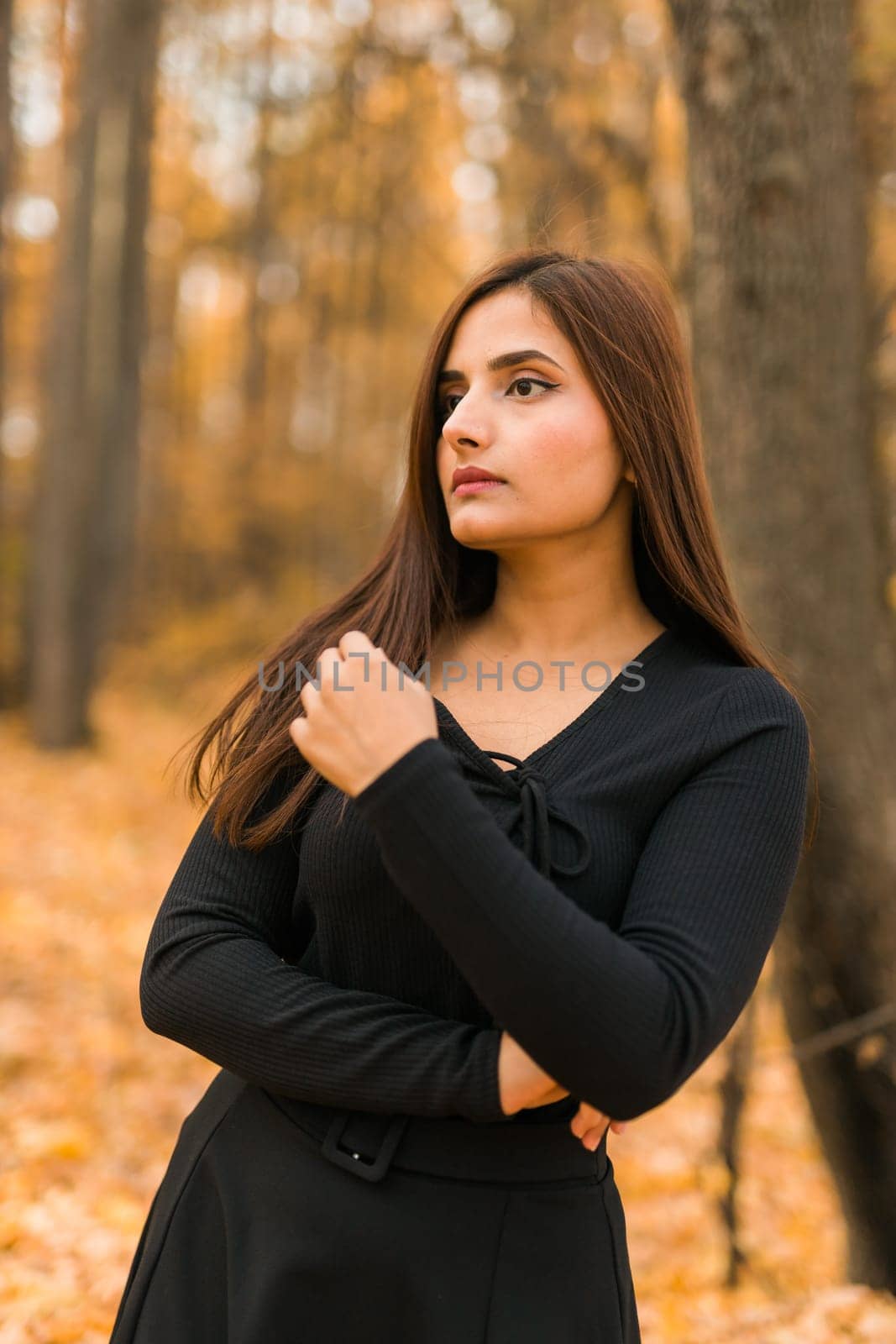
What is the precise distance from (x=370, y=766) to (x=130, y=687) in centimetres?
1575

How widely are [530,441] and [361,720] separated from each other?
24.0 inches

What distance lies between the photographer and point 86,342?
11461 millimetres

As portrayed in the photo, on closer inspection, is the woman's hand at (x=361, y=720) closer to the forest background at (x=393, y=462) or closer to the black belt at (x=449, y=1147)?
the black belt at (x=449, y=1147)

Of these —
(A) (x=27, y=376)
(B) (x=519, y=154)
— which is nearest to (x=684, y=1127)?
(B) (x=519, y=154)

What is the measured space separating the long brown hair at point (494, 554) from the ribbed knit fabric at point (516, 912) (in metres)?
0.07

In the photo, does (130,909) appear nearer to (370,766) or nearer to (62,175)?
(370,766)

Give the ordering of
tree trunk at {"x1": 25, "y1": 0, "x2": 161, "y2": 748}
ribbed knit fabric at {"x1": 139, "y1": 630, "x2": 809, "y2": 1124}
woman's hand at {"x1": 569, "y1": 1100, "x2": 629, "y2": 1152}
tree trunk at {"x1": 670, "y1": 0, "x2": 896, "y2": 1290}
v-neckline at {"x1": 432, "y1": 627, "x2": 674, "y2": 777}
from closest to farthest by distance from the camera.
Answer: ribbed knit fabric at {"x1": 139, "y1": 630, "x2": 809, "y2": 1124}, woman's hand at {"x1": 569, "y1": 1100, "x2": 629, "y2": 1152}, v-neckline at {"x1": 432, "y1": 627, "x2": 674, "y2": 777}, tree trunk at {"x1": 670, "y1": 0, "x2": 896, "y2": 1290}, tree trunk at {"x1": 25, "y1": 0, "x2": 161, "y2": 748}

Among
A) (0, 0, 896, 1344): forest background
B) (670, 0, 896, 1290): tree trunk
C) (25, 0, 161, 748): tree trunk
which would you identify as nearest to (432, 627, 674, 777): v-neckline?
(0, 0, 896, 1344): forest background

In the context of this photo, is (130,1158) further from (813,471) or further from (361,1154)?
(813,471)

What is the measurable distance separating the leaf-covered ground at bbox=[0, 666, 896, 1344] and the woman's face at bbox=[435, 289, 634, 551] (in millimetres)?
795

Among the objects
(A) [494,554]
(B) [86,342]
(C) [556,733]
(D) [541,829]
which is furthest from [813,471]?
(B) [86,342]

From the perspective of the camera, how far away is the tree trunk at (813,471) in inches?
128

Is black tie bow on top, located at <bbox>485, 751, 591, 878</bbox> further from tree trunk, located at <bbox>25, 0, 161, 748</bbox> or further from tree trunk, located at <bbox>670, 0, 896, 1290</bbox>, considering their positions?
tree trunk, located at <bbox>25, 0, 161, 748</bbox>

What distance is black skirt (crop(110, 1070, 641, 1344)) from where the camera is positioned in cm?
156
